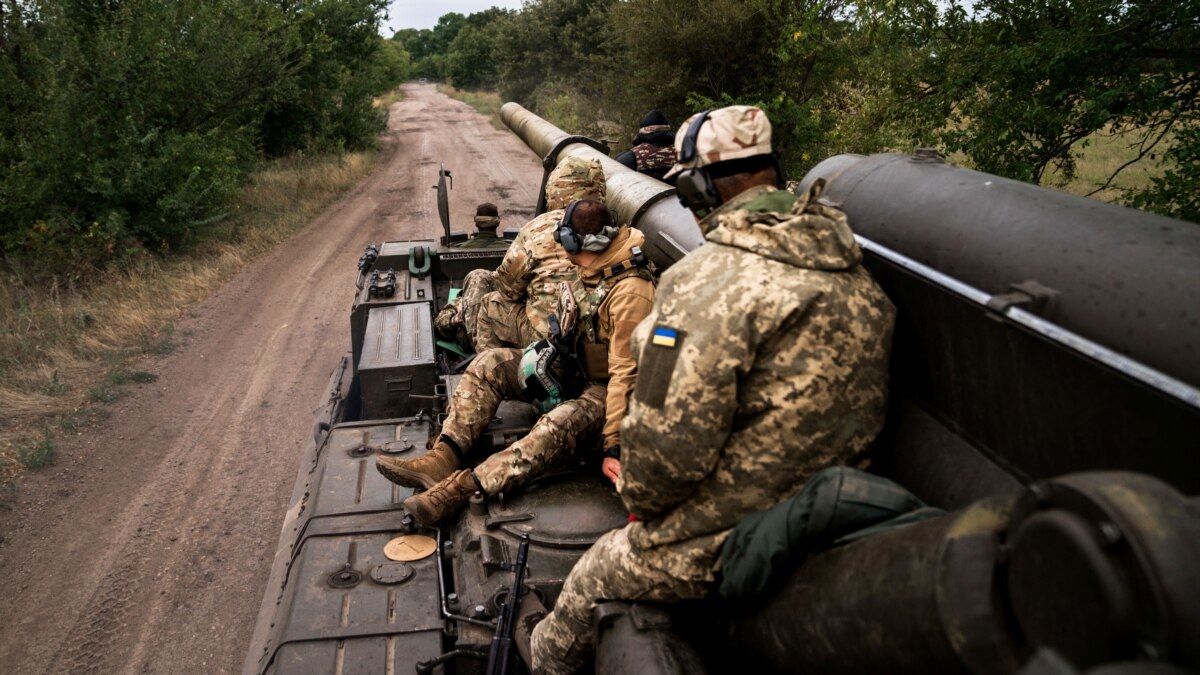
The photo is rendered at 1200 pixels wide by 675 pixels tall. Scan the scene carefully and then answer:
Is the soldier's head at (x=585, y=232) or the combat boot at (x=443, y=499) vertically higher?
the soldier's head at (x=585, y=232)

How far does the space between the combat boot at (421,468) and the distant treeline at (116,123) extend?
970 cm

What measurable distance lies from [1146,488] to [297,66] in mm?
21093

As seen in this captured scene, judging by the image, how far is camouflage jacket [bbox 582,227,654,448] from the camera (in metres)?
4.12

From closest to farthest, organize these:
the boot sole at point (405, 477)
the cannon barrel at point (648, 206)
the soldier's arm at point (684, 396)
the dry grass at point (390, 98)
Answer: the soldier's arm at point (684, 396)
the boot sole at point (405, 477)
the cannon barrel at point (648, 206)
the dry grass at point (390, 98)

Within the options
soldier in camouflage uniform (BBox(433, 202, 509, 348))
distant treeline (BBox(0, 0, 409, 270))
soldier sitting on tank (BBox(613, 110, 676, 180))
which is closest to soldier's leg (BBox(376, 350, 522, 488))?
soldier in camouflage uniform (BBox(433, 202, 509, 348))

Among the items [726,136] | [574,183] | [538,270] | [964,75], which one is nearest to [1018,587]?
[726,136]

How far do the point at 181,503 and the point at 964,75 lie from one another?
22.6 feet

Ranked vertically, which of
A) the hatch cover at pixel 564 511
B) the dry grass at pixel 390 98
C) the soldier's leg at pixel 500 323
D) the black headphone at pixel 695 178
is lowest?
the hatch cover at pixel 564 511

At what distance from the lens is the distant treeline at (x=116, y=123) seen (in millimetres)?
11984

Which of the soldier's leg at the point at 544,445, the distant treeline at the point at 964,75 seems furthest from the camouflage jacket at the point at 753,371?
the distant treeline at the point at 964,75

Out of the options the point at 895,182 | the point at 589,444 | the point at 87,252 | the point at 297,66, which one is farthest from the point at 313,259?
the point at 895,182

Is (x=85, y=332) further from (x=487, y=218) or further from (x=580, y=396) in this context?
(x=580, y=396)

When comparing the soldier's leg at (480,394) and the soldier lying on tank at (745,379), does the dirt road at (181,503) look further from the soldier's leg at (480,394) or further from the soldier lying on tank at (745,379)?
the soldier lying on tank at (745,379)

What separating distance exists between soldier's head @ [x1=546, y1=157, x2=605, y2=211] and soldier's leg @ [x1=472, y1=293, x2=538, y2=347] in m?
0.73
